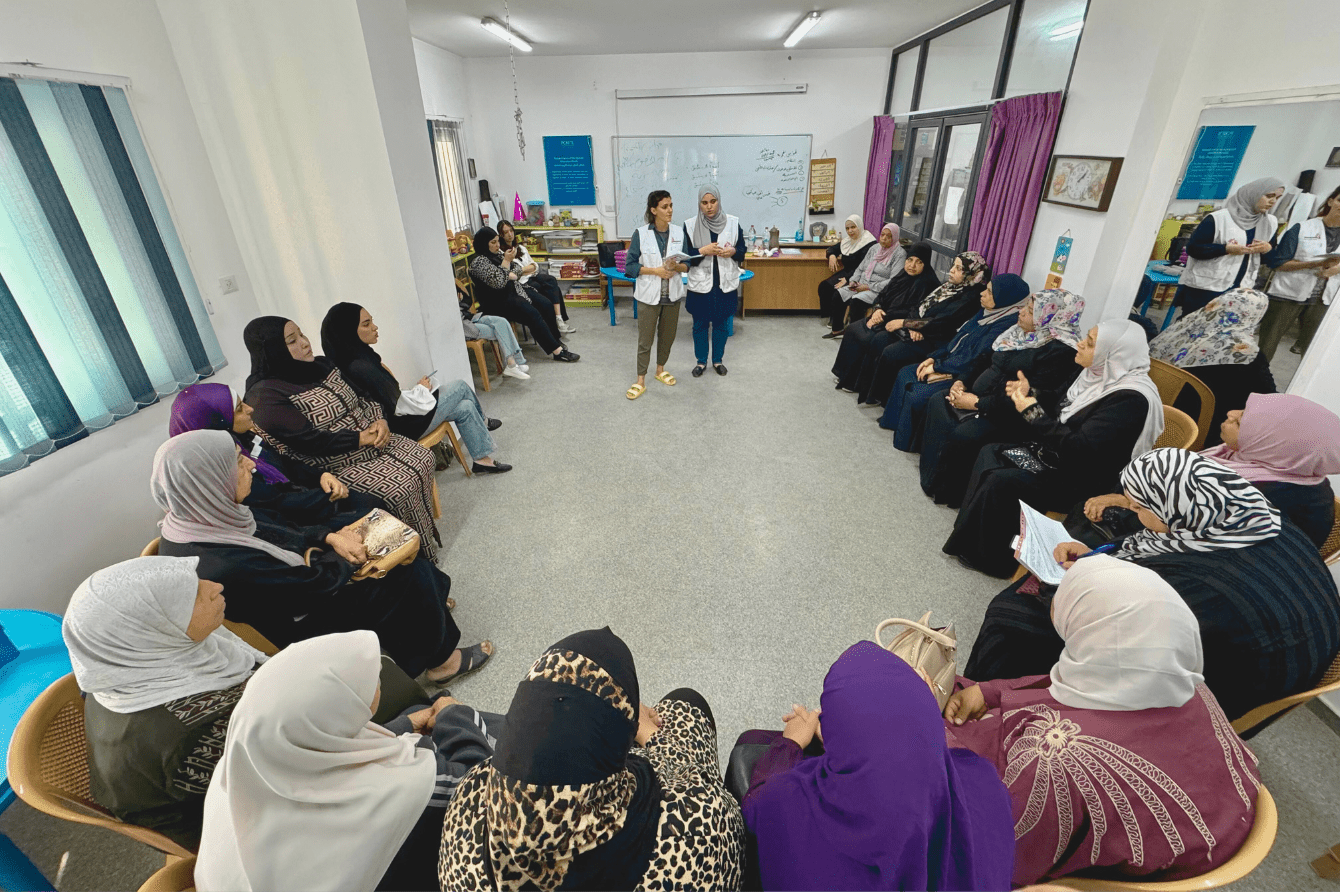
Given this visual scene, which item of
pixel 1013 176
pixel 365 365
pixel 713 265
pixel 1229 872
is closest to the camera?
pixel 1229 872

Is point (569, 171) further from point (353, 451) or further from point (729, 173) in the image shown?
point (353, 451)

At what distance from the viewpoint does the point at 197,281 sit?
2.72 m

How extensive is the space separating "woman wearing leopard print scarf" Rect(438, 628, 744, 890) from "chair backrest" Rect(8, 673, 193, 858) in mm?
757

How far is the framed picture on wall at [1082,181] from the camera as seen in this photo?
300 centimetres

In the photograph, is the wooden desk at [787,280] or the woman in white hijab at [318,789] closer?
the woman in white hijab at [318,789]

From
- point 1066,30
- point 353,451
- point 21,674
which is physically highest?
point 1066,30

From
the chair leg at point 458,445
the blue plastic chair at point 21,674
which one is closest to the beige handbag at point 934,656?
the blue plastic chair at point 21,674

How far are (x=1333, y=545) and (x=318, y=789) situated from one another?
112 inches

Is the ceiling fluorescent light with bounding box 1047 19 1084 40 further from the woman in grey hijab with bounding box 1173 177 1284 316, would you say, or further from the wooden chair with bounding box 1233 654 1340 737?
the wooden chair with bounding box 1233 654 1340 737

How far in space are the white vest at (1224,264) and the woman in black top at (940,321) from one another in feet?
4.05

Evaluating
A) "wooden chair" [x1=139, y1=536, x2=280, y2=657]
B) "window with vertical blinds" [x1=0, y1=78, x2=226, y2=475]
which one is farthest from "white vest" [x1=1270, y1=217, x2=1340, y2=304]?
"window with vertical blinds" [x1=0, y1=78, x2=226, y2=475]

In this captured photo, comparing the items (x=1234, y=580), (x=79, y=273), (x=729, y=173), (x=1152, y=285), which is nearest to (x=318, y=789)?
(x=1234, y=580)

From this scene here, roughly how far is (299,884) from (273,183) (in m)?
3.25

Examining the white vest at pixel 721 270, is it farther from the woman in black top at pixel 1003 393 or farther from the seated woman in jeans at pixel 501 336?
the woman in black top at pixel 1003 393
